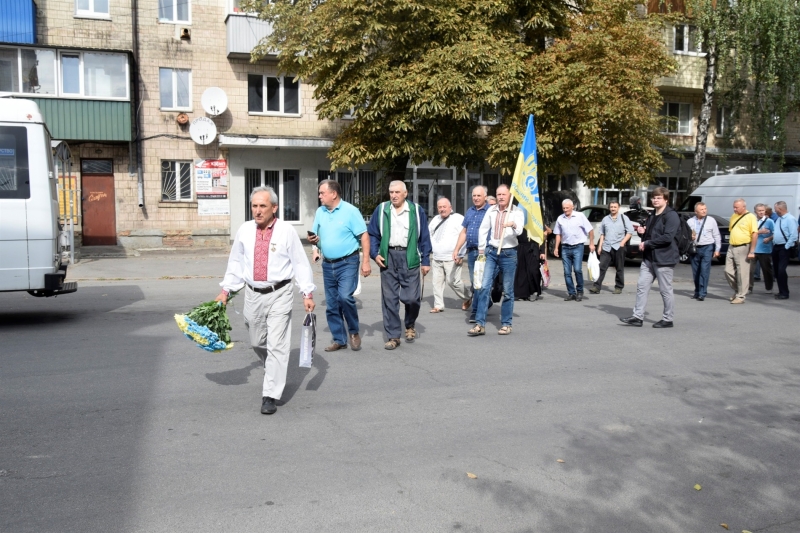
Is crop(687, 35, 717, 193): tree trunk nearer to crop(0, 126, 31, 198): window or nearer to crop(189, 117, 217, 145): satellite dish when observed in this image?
crop(189, 117, 217, 145): satellite dish

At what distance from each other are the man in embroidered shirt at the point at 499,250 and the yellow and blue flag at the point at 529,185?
25.7 inches

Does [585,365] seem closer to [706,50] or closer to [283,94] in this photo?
[283,94]

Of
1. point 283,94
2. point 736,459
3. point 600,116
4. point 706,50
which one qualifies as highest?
point 706,50

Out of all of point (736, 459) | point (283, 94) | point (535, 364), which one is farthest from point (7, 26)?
point (736, 459)

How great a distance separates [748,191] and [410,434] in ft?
65.4

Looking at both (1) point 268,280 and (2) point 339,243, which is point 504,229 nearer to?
(2) point 339,243

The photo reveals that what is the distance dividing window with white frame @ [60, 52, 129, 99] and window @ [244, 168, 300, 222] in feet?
15.5

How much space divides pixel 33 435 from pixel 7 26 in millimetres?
19962

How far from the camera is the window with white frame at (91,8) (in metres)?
22.6

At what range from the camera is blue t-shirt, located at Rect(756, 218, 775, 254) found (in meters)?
13.8

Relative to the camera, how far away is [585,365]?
791cm

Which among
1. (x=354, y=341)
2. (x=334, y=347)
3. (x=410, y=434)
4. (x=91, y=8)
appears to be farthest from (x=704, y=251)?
(x=91, y=8)

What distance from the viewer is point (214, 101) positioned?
2334 cm

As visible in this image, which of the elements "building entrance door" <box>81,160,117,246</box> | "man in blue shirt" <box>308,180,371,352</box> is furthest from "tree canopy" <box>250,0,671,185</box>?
"man in blue shirt" <box>308,180,371,352</box>
